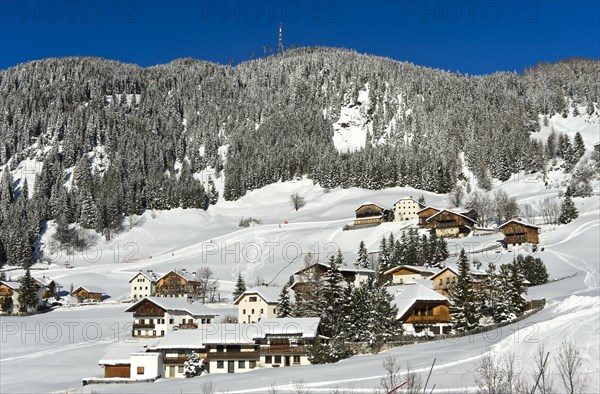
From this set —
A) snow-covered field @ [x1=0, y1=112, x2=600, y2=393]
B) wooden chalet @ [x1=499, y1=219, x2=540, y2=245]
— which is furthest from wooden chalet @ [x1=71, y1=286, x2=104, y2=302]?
wooden chalet @ [x1=499, y1=219, x2=540, y2=245]

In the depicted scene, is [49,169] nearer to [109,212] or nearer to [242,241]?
[109,212]

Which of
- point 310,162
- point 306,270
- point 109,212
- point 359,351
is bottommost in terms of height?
point 359,351

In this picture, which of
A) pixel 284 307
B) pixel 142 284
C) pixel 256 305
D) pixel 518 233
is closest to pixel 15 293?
pixel 142 284

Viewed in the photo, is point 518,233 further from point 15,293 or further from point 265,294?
point 15,293

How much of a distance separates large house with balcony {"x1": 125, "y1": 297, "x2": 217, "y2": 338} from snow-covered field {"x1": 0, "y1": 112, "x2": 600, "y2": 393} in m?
2.24

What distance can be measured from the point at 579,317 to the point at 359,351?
17.2 metres

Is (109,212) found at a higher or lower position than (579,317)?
higher

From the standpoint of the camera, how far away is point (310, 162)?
18712cm

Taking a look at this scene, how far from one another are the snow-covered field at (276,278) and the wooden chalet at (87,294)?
1.80 m

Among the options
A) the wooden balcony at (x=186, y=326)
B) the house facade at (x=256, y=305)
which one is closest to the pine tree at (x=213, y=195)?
Answer: the wooden balcony at (x=186, y=326)

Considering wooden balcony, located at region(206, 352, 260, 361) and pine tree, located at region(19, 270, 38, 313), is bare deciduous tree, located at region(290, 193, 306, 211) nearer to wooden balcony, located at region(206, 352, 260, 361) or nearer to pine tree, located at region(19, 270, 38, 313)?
pine tree, located at region(19, 270, 38, 313)

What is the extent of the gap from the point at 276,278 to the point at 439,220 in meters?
33.9

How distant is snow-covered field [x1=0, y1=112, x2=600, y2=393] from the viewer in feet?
123

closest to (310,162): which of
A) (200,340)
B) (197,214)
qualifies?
(197,214)
